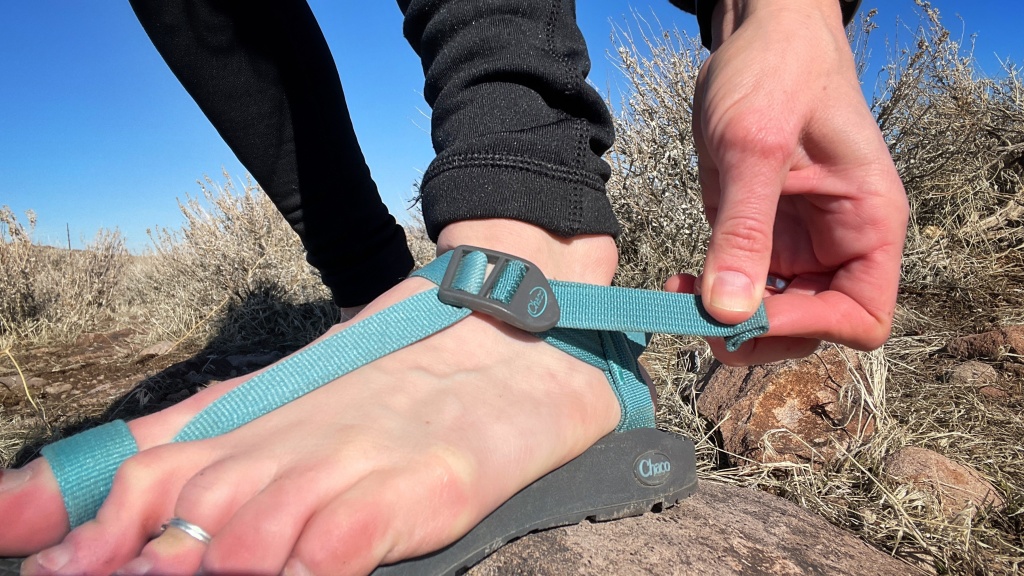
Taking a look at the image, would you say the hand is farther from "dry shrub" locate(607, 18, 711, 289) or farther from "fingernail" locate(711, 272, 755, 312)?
"dry shrub" locate(607, 18, 711, 289)

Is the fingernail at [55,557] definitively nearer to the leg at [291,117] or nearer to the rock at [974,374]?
the leg at [291,117]

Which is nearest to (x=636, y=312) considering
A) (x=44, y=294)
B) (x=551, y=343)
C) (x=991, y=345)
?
(x=551, y=343)

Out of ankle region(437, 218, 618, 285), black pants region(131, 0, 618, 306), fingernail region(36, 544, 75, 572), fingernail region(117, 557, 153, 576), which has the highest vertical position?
black pants region(131, 0, 618, 306)

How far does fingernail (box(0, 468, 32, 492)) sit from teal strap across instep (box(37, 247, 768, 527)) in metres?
0.02

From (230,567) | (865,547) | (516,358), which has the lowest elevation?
(865,547)

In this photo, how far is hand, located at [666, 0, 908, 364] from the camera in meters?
0.75

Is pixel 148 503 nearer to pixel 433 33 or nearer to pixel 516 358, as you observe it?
pixel 516 358

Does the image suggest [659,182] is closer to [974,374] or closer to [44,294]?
[974,374]

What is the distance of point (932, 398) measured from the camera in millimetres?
1454

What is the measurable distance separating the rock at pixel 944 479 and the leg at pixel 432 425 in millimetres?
609

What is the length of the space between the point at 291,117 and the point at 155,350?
1.51 m

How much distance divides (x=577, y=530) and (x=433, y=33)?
71cm

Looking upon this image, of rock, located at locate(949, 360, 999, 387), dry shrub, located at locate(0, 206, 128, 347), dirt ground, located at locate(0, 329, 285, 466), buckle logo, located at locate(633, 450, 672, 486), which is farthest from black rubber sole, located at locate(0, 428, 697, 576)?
dry shrub, located at locate(0, 206, 128, 347)

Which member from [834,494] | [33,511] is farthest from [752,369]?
[33,511]
